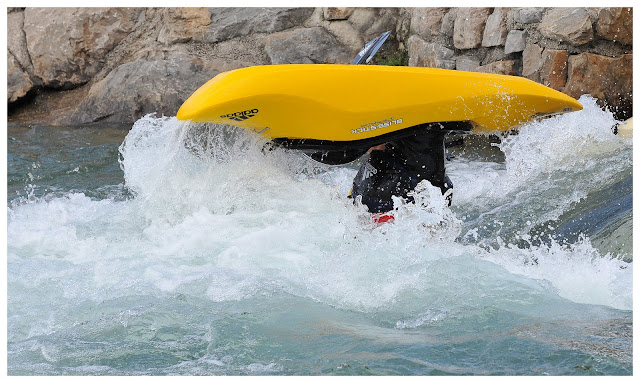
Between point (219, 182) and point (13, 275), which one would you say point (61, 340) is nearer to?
point (13, 275)

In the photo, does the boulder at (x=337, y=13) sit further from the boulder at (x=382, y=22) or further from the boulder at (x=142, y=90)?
the boulder at (x=142, y=90)

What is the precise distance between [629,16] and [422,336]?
3572 millimetres

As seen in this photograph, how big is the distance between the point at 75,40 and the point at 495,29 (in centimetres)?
389

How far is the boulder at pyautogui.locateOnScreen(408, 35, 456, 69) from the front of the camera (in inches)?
250

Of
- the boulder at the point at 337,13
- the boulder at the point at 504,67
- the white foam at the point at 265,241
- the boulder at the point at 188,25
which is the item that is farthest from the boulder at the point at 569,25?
the boulder at the point at 188,25

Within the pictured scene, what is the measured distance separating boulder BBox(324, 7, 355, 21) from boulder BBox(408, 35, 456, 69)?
0.68 metres

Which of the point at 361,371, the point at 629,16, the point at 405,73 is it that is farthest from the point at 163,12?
the point at 361,371

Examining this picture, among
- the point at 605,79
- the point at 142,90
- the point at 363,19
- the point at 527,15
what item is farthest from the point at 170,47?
the point at 605,79

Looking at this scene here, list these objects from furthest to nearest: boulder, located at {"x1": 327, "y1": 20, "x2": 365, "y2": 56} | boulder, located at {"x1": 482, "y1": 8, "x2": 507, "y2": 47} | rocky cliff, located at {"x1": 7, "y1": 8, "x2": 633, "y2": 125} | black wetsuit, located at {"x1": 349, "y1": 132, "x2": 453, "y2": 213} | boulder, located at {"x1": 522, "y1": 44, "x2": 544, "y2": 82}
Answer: boulder, located at {"x1": 327, "y1": 20, "x2": 365, "y2": 56} < rocky cliff, located at {"x1": 7, "y1": 8, "x2": 633, "y2": 125} < boulder, located at {"x1": 482, "y1": 8, "x2": 507, "y2": 47} < boulder, located at {"x1": 522, "y1": 44, "x2": 544, "y2": 82} < black wetsuit, located at {"x1": 349, "y1": 132, "x2": 453, "y2": 213}

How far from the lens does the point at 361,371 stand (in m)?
2.38

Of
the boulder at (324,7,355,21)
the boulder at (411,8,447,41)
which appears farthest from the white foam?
the boulder at (324,7,355,21)

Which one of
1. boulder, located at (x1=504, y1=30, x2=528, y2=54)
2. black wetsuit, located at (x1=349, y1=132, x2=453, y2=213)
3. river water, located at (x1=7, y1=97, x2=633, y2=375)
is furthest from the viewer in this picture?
boulder, located at (x1=504, y1=30, x2=528, y2=54)

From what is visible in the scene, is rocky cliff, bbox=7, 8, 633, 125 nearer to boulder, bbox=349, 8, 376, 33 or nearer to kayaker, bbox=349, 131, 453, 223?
boulder, bbox=349, 8, 376, 33

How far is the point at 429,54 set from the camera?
21.5 ft
